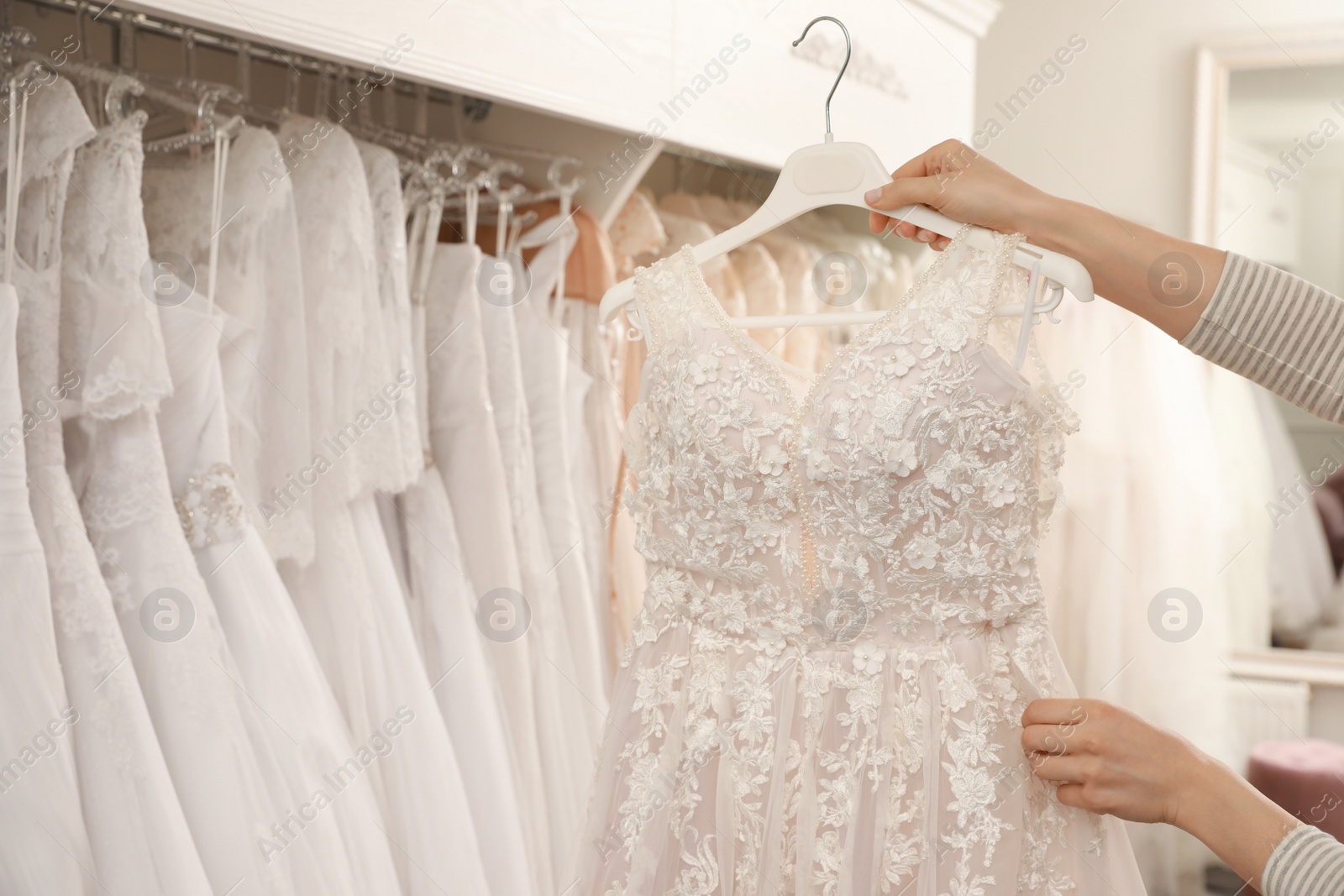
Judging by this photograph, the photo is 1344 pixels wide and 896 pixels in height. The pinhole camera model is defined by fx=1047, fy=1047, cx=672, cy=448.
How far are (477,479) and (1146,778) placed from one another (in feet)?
3.20

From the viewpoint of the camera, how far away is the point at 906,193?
96 cm

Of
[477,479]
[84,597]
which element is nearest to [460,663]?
[477,479]

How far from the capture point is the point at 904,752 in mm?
930

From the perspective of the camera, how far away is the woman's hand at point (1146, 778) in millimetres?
799

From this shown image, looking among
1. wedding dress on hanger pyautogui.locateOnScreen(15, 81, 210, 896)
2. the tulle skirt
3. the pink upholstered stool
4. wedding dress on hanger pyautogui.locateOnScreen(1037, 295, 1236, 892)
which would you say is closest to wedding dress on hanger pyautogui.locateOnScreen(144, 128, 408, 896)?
wedding dress on hanger pyautogui.locateOnScreen(15, 81, 210, 896)

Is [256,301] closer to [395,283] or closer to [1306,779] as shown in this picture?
[395,283]

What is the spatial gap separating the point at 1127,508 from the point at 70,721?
79.4 inches

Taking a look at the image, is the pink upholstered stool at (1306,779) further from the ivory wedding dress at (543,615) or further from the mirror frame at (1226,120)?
the ivory wedding dress at (543,615)

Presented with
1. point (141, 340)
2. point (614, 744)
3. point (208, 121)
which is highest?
point (208, 121)

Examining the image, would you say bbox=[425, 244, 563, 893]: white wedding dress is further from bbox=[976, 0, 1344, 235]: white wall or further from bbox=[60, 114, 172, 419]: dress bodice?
bbox=[976, 0, 1344, 235]: white wall

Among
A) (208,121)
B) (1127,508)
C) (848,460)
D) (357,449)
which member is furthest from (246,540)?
(1127,508)

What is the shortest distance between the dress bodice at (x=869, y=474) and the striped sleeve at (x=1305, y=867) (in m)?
0.27

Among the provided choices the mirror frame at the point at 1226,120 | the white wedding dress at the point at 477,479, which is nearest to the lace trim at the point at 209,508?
the white wedding dress at the point at 477,479

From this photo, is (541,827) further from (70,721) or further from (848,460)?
(848,460)
